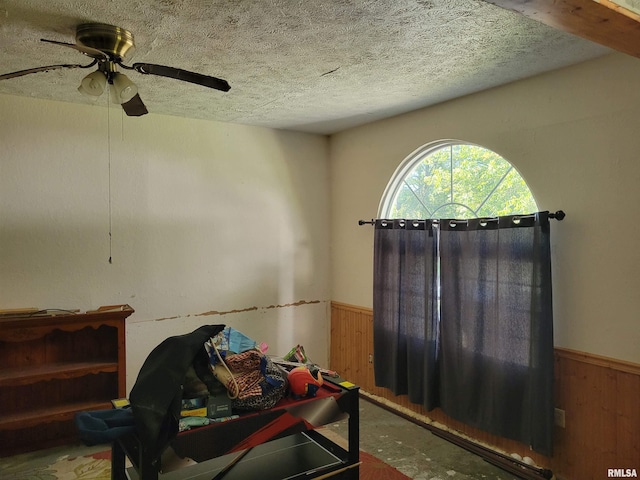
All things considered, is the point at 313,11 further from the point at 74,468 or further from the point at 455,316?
the point at 74,468

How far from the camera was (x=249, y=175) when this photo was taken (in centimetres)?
410

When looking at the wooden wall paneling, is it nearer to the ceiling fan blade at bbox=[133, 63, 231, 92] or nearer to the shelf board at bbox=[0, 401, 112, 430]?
the ceiling fan blade at bbox=[133, 63, 231, 92]

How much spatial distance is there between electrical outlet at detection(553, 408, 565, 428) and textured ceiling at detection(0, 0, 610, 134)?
2.08 meters

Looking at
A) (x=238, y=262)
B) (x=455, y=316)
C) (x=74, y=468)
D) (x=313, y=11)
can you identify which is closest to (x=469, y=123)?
(x=455, y=316)

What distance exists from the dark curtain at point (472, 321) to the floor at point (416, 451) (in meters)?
0.22

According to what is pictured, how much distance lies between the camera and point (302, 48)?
7.61ft

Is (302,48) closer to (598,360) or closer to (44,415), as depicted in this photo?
(598,360)

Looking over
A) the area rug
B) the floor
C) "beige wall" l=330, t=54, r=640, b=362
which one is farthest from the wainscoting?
the area rug

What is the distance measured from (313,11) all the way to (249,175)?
230 centimetres

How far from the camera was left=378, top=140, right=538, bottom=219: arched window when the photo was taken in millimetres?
3029

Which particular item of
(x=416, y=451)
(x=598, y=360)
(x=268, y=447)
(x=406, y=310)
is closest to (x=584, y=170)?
(x=598, y=360)

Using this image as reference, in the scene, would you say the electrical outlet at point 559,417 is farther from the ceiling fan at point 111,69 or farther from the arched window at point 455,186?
the ceiling fan at point 111,69

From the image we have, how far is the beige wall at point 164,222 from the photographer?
10.4 feet

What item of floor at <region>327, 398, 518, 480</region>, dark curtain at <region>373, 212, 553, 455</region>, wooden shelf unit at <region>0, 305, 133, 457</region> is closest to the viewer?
dark curtain at <region>373, 212, 553, 455</region>
